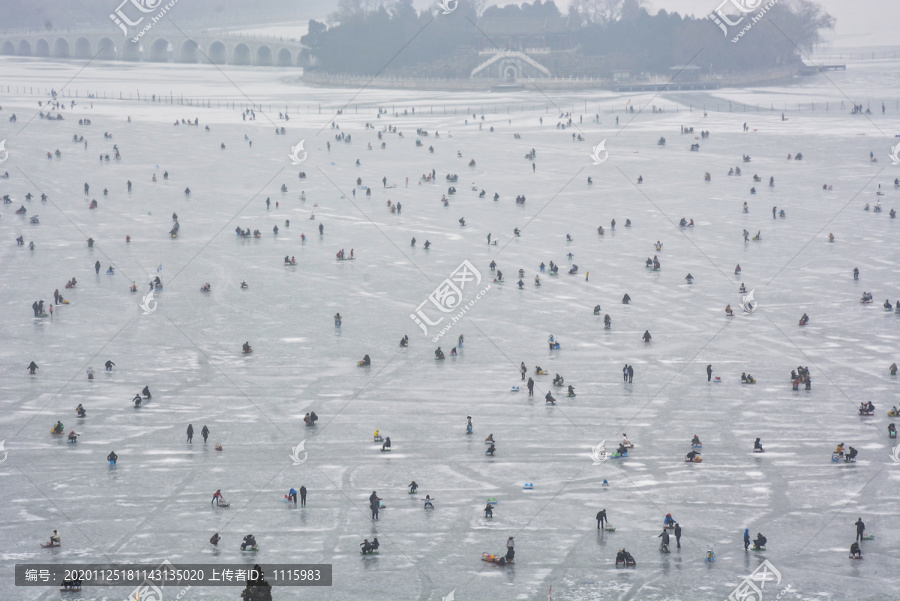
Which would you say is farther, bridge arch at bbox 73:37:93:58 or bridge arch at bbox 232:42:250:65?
bridge arch at bbox 73:37:93:58

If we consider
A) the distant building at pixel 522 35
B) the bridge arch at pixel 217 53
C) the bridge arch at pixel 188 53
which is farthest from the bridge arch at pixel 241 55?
the distant building at pixel 522 35

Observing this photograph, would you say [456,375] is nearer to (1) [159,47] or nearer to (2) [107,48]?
(1) [159,47]

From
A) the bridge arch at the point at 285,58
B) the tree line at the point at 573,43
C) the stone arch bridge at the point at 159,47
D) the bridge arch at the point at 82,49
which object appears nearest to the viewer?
the tree line at the point at 573,43

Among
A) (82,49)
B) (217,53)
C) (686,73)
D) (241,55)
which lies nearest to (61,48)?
(82,49)

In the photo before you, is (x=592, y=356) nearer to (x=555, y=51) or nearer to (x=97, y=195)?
(x=97, y=195)

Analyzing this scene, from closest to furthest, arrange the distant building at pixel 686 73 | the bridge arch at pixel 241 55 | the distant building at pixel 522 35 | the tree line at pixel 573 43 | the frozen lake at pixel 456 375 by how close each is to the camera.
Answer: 1. the frozen lake at pixel 456 375
2. the distant building at pixel 686 73
3. the tree line at pixel 573 43
4. the distant building at pixel 522 35
5. the bridge arch at pixel 241 55

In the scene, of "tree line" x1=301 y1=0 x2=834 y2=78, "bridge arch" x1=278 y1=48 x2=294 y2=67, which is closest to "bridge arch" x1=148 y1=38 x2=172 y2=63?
"bridge arch" x1=278 y1=48 x2=294 y2=67

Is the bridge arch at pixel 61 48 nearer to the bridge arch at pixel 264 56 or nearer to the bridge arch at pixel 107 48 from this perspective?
the bridge arch at pixel 107 48

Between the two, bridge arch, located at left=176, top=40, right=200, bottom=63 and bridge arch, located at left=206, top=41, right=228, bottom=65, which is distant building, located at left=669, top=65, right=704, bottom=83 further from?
bridge arch, located at left=176, top=40, right=200, bottom=63
